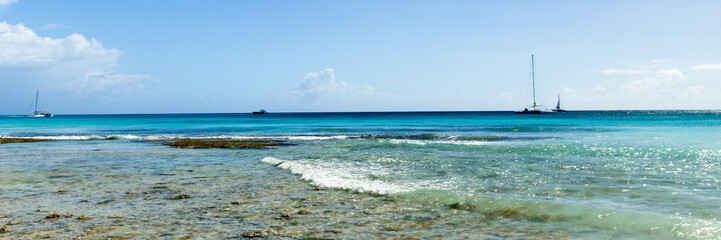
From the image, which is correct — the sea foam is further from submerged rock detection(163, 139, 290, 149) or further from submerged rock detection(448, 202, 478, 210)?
submerged rock detection(163, 139, 290, 149)

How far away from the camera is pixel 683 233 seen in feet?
29.6

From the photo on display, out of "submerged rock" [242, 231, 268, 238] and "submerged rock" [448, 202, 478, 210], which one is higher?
"submerged rock" [242, 231, 268, 238]

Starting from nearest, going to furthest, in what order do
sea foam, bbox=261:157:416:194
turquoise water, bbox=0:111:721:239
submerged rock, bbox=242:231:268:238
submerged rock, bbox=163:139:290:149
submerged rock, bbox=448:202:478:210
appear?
submerged rock, bbox=242:231:268:238 → turquoise water, bbox=0:111:721:239 → submerged rock, bbox=448:202:478:210 → sea foam, bbox=261:157:416:194 → submerged rock, bbox=163:139:290:149

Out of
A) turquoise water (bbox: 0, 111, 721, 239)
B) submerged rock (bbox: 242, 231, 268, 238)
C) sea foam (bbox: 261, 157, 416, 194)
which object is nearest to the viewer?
submerged rock (bbox: 242, 231, 268, 238)

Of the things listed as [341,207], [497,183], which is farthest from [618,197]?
[341,207]

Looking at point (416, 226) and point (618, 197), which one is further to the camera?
point (618, 197)

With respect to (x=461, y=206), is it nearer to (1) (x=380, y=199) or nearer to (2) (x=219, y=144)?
(1) (x=380, y=199)

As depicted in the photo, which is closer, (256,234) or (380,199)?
(256,234)

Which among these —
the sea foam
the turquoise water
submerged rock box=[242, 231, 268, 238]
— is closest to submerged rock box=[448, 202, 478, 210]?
the turquoise water

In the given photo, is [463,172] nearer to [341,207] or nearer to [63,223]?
[341,207]

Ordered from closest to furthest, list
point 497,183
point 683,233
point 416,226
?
point 683,233, point 416,226, point 497,183

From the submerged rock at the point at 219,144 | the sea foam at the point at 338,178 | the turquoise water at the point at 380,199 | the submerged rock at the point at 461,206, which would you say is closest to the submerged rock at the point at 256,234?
the turquoise water at the point at 380,199

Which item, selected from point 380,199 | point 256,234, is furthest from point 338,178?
point 256,234

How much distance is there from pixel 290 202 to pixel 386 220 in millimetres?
3252
